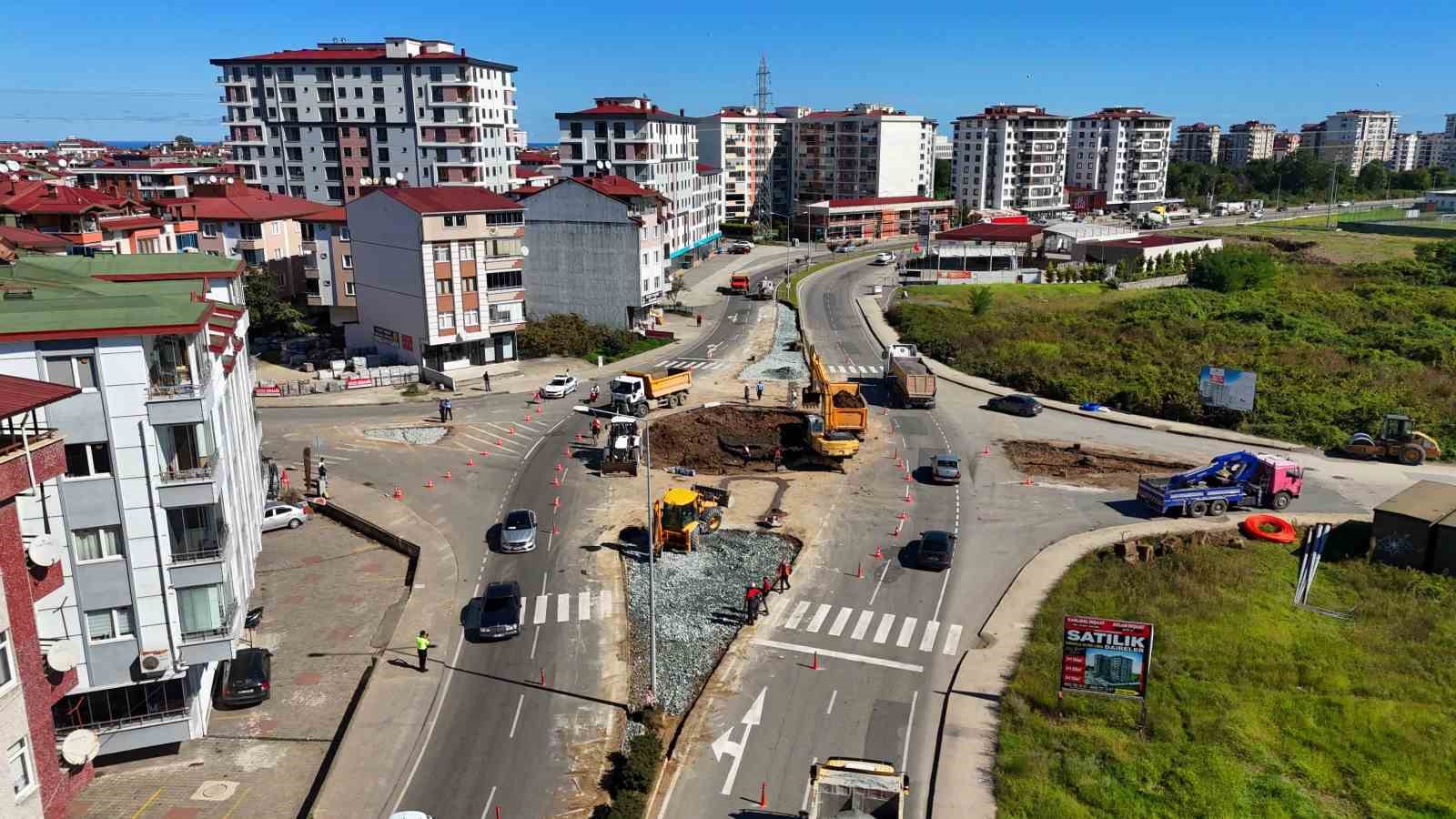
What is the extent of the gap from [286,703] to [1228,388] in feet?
172

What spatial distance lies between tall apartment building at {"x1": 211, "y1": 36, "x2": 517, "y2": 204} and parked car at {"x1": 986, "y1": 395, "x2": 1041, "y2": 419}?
83.6 metres

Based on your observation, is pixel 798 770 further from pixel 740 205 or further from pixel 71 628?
pixel 740 205

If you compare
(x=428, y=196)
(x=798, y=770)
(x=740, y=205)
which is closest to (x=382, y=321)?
(x=428, y=196)

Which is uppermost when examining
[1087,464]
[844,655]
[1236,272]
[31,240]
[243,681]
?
[31,240]

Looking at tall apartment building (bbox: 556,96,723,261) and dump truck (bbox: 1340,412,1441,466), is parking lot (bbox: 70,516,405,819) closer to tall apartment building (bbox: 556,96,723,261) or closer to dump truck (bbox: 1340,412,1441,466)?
dump truck (bbox: 1340,412,1441,466)

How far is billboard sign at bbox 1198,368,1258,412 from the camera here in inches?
2240

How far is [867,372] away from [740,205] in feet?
336

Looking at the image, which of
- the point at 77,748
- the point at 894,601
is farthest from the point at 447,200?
the point at 77,748

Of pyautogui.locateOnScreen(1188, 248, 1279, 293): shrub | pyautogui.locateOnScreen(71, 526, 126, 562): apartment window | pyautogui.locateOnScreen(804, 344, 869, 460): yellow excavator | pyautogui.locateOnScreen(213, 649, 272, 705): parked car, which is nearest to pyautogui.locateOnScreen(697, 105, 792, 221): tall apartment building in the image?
pyautogui.locateOnScreen(1188, 248, 1279, 293): shrub

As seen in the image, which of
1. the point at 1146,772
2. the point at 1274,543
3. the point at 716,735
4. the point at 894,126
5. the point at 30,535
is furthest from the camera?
the point at 894,126

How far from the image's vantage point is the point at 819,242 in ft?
491

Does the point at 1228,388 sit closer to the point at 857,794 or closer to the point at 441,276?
the point at 857,794

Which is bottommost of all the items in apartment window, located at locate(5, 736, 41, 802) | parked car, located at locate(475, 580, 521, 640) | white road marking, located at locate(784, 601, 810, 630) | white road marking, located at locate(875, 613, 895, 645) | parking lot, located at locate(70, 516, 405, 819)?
parking lot, located at locate(70, 516, 405, 819)

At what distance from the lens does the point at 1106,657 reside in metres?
28.0
